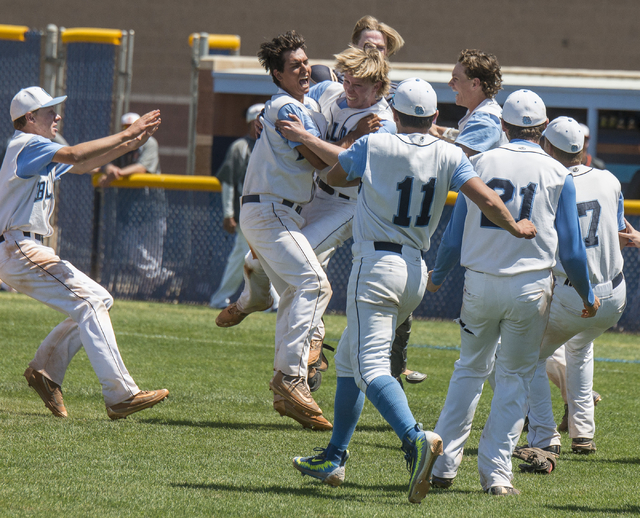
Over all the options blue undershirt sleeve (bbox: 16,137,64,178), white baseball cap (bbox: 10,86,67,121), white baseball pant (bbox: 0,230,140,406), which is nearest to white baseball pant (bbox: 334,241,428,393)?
white baseball pant (bbox: 0,230,140,406)

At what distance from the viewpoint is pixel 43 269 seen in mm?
5984

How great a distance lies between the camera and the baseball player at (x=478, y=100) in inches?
234

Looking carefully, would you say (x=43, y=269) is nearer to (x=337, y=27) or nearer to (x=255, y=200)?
(x=255, y=200)

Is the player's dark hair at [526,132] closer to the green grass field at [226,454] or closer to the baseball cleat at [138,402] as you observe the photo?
the green grass field at [226,454]

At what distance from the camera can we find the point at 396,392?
4.48 metres

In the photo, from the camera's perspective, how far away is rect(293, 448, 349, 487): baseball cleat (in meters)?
4.73

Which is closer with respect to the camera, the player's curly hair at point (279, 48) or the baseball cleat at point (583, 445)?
the baseball cleat at point (583, 445)

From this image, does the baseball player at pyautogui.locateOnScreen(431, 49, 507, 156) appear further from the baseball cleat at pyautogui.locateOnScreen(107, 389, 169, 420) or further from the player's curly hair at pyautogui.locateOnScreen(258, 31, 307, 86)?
the baseball cleat at pyautogui.locateOnScreen(107, 389, 169, 420)

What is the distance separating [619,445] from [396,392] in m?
2.28

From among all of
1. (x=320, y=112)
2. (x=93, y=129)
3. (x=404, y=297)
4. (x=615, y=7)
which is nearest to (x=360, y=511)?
(x=404, y=297)

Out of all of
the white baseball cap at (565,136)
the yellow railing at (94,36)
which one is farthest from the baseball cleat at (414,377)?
the yellow railing at (94,36)

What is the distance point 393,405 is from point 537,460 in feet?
4.34

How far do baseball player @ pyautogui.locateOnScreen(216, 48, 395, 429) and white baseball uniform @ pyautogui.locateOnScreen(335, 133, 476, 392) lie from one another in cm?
76

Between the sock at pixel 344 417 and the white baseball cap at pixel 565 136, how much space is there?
1673 mm
